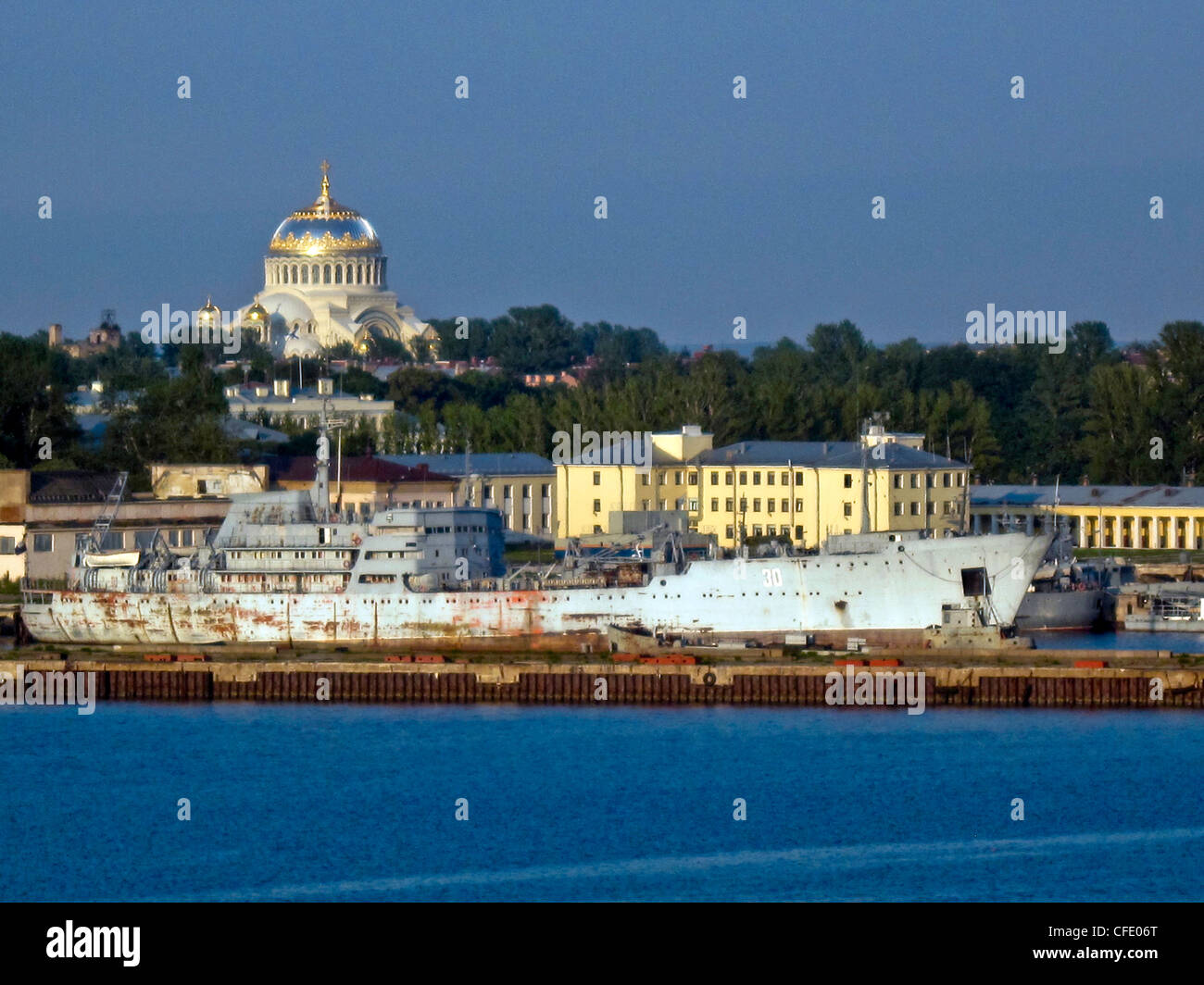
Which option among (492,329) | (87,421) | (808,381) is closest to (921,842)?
(87,421)

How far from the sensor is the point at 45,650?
171 feet

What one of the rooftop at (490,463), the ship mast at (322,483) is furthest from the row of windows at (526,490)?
the ship mast at (322,483)

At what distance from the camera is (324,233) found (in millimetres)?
157500

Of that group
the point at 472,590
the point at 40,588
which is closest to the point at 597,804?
the point at 472,590

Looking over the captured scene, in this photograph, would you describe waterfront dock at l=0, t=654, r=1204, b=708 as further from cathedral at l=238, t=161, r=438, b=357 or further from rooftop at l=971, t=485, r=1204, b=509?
cathedral at l=238, t=161, r=438, b=357

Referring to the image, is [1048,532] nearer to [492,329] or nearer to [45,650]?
[45,650]

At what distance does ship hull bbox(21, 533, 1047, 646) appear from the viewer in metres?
51.8

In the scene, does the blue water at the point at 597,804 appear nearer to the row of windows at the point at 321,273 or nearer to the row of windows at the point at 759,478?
the row of windows at the point at 759,478

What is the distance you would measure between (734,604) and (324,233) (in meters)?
108

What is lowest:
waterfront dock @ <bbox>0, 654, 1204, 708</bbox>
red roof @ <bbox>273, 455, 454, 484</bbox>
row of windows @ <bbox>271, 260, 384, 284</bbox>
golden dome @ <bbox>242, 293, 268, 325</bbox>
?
waterfront dock @ <bbox>0, 654, 1204, 708</bbox>

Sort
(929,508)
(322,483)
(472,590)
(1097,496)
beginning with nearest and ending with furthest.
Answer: (472,590), (322,483), (929,508), (1097,496)

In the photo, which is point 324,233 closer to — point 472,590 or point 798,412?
point 798,412

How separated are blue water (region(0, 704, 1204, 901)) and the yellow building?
32188 mm

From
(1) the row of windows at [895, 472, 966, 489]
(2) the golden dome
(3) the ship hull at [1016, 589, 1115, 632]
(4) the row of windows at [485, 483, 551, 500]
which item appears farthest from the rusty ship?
(2) the golden dome
